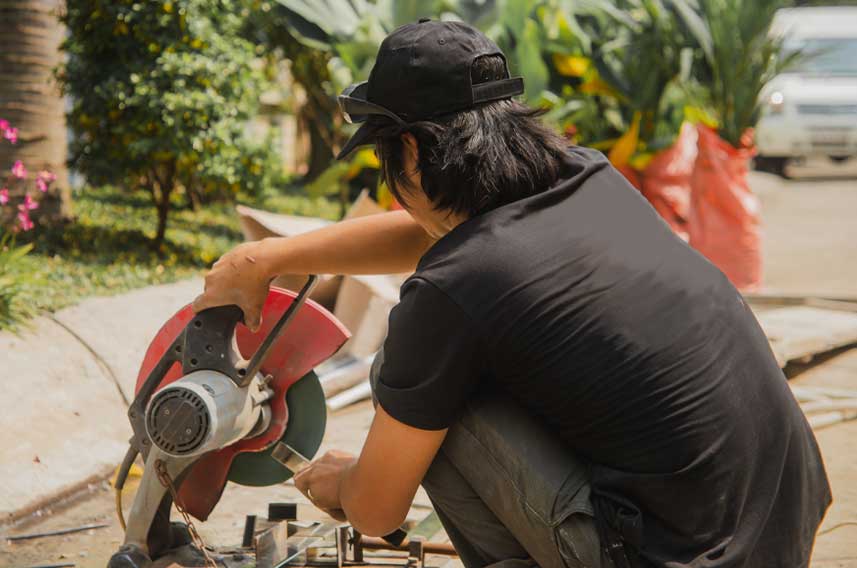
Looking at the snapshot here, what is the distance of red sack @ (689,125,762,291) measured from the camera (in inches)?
235

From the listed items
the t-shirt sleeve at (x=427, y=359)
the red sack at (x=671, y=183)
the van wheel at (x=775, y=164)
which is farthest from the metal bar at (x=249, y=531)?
the van wheel at (x=775, y=164)

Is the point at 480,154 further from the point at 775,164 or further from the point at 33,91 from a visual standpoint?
the point at 775,164

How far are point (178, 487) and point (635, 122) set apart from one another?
14.8ft

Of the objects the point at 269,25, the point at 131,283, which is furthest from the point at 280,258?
the point at 269,25

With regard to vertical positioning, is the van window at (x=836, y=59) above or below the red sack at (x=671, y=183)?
below

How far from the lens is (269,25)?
7.48 m

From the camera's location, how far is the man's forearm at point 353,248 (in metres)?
2.21

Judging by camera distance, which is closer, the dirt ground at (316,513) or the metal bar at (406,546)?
the metal bar at (406,546)

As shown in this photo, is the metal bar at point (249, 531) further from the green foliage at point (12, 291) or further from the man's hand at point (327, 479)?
the green foliage at point (12, 291)

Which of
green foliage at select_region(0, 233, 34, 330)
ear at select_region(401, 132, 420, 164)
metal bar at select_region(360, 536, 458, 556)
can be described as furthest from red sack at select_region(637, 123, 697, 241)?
ear at select_region(401, 132, 420, 164)

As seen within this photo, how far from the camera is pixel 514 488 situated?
6.26 feet

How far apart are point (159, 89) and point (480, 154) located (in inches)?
143

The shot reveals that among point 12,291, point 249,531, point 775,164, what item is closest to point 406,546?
point 249,531

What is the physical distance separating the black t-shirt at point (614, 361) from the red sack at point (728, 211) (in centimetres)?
422
